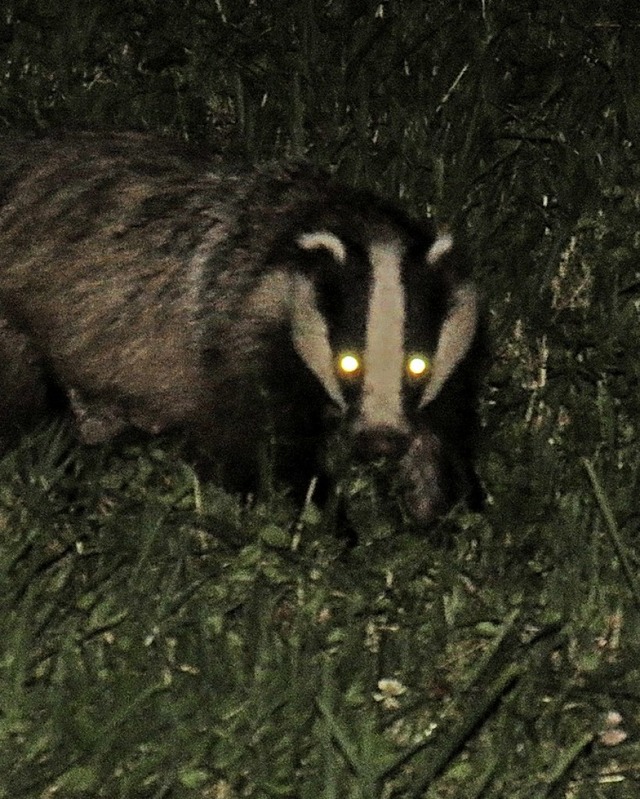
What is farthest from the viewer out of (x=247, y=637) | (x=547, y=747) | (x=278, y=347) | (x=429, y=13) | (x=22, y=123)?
(x=429, y=13)

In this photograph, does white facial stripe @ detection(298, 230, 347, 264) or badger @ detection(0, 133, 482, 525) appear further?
badger @ detection(0, 133, 482, 525)

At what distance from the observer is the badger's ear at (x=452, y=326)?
18.3ft

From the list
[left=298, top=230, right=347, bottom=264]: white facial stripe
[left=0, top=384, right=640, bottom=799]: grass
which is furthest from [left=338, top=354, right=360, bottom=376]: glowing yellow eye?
[left=0, top=384, right=640, bottom=799]: grass

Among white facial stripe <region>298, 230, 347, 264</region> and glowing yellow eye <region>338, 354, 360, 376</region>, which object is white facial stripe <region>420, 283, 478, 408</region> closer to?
glowing yellow eye <region>338, 354, 360, 376</region>

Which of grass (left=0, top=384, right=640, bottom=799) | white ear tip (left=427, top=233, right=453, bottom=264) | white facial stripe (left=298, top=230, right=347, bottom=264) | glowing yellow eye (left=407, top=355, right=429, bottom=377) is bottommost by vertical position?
grass (left=0, top=384, right=640, bottom=799)

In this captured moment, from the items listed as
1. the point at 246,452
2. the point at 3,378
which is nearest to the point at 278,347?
the point at 246,452

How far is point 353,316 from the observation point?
544cm

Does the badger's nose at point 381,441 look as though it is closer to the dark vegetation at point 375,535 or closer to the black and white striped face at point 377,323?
the black and white striped face at point 377,323

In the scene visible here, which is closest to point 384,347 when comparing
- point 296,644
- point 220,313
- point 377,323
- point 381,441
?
point 377,323

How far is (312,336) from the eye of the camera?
Result: 18.4 feet

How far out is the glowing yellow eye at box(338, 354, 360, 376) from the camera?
546 cm

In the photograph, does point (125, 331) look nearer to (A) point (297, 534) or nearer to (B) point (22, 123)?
(A) point (297, 534)

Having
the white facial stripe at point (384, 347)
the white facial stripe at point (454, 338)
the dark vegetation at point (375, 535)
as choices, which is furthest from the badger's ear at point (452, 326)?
the dark vegetation at point (375, 535)

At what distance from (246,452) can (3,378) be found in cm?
73
